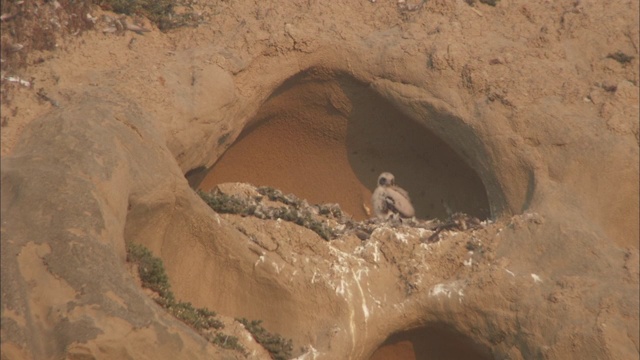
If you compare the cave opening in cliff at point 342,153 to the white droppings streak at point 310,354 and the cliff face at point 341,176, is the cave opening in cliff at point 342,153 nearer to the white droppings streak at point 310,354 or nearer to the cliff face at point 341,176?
the cliff face at point 341,176

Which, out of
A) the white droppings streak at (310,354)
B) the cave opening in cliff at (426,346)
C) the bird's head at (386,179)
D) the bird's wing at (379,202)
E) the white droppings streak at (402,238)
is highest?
the white droppings streak at (402,238)

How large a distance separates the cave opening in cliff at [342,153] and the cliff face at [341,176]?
0.03 m

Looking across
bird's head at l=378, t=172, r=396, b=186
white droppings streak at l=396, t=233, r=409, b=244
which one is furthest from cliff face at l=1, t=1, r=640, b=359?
bird's head at l=378, t=172, r=396, b=186

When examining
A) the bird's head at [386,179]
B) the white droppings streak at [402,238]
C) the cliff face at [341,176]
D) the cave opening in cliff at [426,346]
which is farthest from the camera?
the bird's head at [386,179]

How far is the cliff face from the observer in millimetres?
9344

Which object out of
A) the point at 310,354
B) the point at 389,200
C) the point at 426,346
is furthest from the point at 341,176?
the point at 310,354

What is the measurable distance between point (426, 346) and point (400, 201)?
2.14 m

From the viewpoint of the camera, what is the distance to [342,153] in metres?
14.0

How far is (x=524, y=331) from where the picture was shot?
36.2ft

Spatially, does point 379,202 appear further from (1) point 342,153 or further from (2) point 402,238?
(2) point 402,238

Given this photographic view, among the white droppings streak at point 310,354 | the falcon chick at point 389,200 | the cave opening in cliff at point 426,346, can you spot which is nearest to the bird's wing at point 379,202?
the falcon chick at point 389,200

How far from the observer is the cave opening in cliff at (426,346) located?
11.7 m

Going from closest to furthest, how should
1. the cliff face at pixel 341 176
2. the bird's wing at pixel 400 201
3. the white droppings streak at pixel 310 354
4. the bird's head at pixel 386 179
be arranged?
the cliff face at pixel 341 176 < the white droppings streak at pixel 310 354 < the bird's wing at pixel 400 201 < the bird's head at pixel 386 179

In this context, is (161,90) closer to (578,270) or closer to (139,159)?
(139,159)
